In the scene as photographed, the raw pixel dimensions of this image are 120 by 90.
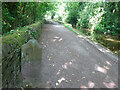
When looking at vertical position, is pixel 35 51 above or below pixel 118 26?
below

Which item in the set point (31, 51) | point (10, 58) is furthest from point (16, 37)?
point (10, 58)

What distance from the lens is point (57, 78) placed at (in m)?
Result: 3.63

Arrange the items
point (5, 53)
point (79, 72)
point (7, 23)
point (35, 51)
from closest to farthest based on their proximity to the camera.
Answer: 1. point (5, 53)
2. point (35, 51)
3. point (79, 72)
4. point (7, 23)

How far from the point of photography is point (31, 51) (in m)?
3.11

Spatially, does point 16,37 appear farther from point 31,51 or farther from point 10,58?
point 10,58

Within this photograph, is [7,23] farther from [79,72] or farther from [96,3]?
[96,3]

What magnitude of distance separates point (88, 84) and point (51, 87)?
1.33m

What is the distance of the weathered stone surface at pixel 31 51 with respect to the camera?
10.0ft

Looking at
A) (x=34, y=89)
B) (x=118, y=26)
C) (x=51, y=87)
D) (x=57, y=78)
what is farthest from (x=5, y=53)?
(x=118, y=26)

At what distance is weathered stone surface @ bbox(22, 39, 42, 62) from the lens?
10.0ft

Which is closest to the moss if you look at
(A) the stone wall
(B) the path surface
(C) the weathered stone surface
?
(A) the stone wall

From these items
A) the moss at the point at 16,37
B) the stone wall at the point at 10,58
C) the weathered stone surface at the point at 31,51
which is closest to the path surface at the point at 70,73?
the weathered stone surface at the point at 31,51

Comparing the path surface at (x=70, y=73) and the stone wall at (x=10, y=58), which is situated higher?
the stone wall at (x=10, y=58)

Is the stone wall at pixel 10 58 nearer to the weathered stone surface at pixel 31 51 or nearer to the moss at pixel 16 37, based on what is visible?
the moss at pixel 16 37
